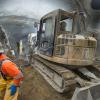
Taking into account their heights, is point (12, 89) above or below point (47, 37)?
below

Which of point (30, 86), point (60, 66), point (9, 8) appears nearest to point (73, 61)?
point (60, 66)

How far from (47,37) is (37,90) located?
162cm

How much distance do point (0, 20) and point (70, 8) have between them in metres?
4.82

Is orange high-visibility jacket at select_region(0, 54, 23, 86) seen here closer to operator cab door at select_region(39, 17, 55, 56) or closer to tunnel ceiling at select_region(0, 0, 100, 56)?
operator cab door at select_region(39, 17, 55, 56)

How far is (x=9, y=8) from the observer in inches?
535

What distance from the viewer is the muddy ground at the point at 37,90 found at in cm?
537

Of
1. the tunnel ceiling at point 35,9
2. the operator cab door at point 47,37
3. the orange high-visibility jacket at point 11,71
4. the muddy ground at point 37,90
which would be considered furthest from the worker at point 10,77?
the tunnel ceiling at point 35,9

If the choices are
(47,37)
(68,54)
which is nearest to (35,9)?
(47,37)

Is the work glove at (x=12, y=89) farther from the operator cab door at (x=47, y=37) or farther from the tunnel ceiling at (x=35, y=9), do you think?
the tunnel ceiling at (x=35, y=9)

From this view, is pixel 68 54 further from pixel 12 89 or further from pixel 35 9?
pixel 35 9

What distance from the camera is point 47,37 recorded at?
650 centimetres

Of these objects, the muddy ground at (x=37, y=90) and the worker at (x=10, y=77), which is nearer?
the worker at (x=10, y=77)

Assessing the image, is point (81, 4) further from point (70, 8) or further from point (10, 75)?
point (10, 75)

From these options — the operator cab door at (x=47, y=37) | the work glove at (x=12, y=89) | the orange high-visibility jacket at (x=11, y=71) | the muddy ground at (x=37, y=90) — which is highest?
the operator cab door at (x=47, y=37)
